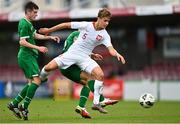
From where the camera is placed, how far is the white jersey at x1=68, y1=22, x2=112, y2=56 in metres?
13.8

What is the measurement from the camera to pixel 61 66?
1391cm

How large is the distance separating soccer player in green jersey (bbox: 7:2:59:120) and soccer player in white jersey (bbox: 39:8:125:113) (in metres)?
0.24

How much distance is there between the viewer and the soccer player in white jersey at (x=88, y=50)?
44.9ft

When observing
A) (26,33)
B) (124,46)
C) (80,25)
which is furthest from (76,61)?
(124,46)

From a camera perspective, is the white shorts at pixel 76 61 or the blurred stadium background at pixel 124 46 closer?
the white shorts at pixel 76 61

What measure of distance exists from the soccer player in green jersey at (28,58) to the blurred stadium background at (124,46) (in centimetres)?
1494

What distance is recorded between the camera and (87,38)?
13859mm

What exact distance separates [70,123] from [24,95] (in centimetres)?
209

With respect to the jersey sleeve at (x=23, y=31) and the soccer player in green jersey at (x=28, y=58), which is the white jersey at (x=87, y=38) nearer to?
the soccer player in green jersey at (x=28, y=58)

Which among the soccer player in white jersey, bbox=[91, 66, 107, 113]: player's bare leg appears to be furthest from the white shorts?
bbox=[91, 66, 107, 113]: player's bare leg

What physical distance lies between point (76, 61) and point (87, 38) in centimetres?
55

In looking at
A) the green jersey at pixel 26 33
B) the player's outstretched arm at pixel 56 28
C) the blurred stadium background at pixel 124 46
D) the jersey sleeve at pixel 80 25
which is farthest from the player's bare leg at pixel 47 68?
the blurred stadium background at pixel 124 46

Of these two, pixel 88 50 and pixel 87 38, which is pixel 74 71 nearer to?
pixel 88 50

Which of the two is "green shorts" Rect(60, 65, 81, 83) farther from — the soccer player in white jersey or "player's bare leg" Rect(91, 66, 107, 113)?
"player's bare leg" Rect(91, 66, 107, 113)
